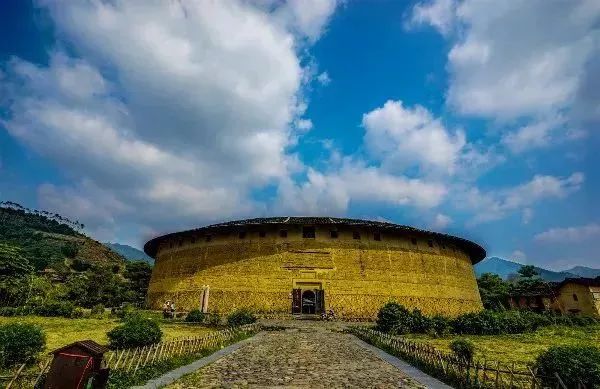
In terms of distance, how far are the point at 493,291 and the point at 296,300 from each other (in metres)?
31.9

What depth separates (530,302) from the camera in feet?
147

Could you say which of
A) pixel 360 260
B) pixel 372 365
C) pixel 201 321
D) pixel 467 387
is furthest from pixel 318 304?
pixel 467 387

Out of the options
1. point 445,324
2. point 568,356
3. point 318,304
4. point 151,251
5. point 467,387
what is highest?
point 151,251

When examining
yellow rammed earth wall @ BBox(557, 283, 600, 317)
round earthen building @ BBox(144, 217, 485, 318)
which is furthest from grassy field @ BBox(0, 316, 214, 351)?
yellow rammed earth wall @ BBox(557, 283, 600, 317)

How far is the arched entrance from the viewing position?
88.4 feet

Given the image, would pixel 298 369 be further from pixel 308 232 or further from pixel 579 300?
pixel 579 300

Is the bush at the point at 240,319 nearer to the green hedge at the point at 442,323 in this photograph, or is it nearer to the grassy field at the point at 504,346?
the green hedge at the point at 442,323

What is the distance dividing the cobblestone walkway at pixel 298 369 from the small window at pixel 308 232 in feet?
46.2

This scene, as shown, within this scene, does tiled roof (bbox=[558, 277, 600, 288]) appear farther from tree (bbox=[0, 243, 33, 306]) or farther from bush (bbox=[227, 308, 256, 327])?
tree (bbox=[0, 243, 33, 306])

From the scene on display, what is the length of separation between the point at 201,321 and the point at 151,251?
1809 centimetres

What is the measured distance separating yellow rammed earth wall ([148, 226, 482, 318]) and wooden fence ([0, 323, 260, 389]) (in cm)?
1379

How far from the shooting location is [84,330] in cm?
1702

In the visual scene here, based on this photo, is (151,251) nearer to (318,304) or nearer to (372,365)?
(318,304)

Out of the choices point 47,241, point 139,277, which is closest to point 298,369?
point 139,277
